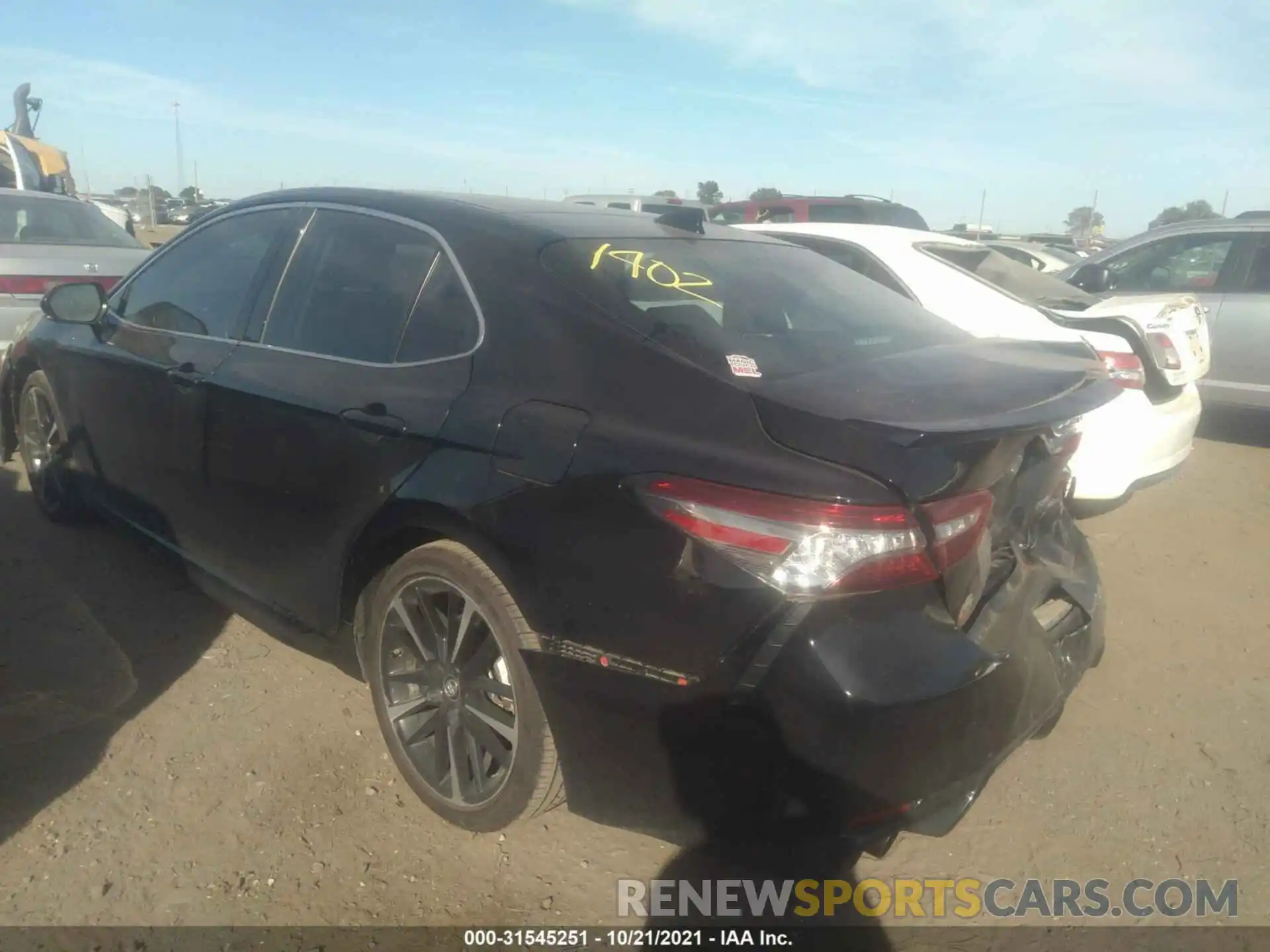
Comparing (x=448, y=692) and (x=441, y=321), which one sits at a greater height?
(x=441, y=321)

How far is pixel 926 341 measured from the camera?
9.48ft

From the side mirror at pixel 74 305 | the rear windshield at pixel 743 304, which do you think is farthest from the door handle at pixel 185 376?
the rear windshield at pixel 743 304

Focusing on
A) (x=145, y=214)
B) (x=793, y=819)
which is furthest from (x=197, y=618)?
(x=145, y=214)

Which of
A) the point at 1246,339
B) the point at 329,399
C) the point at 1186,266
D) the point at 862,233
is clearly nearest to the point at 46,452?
the point at 329,399

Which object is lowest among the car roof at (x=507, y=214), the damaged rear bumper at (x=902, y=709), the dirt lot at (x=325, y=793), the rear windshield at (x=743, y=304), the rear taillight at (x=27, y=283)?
the dirt lot at (x=325, y=793)

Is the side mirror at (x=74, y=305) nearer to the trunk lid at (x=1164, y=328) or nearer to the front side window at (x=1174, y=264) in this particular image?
the trunk lid at (x=1164, y=328)

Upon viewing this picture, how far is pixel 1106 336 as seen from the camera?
4.66m

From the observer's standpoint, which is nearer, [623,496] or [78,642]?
[623,496]

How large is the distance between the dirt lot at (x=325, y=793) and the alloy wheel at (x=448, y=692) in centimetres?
17

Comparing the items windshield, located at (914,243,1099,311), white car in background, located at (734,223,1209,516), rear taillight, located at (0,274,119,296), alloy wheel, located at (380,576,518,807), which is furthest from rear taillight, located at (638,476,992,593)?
rear taillight, located at (0,274,119,296)

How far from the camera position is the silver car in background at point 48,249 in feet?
20.8

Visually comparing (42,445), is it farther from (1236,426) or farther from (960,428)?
(1236,426)

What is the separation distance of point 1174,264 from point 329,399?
7411 millimetres

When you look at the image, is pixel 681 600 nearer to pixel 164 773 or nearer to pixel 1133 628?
pixel 164 773
